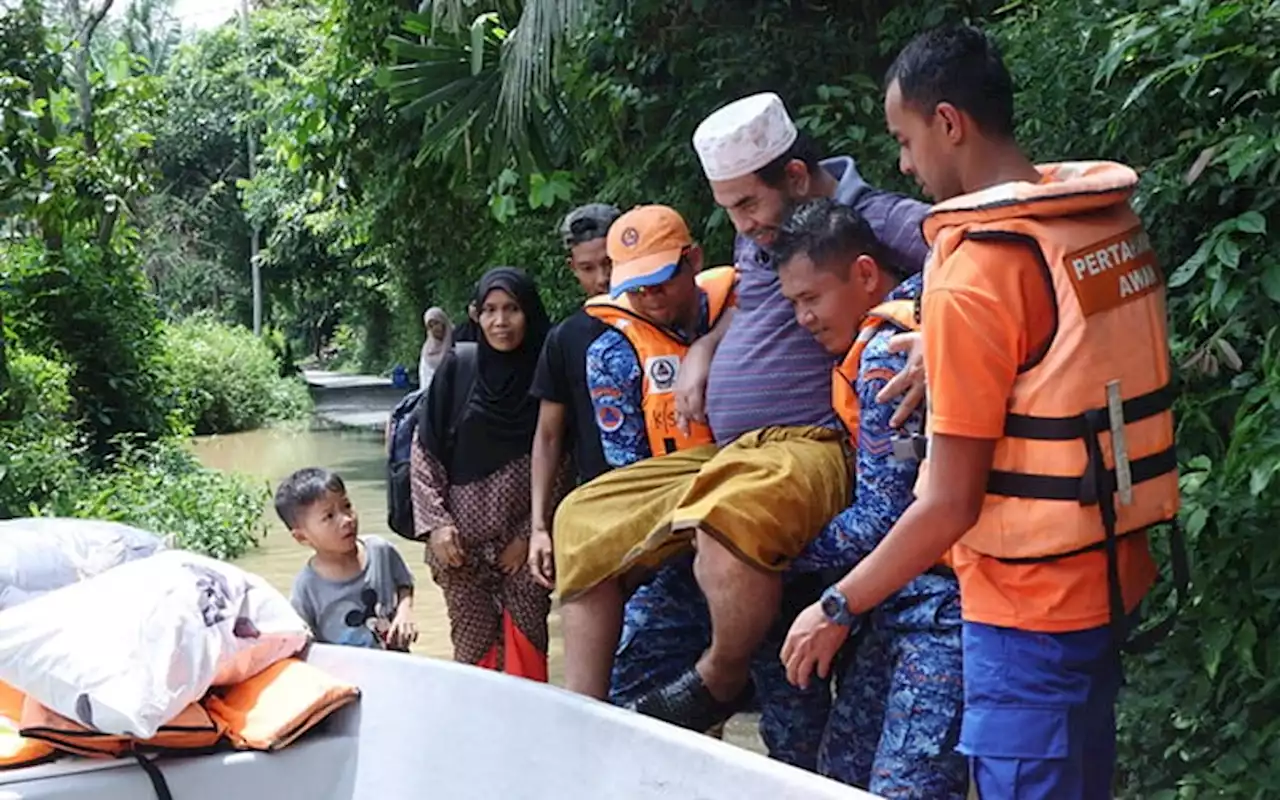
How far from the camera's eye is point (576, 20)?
588cm

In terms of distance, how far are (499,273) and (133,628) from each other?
1702 millimetres

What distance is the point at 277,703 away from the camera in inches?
130

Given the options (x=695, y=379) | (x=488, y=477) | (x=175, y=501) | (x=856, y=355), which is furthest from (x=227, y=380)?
(x=856, y=355)

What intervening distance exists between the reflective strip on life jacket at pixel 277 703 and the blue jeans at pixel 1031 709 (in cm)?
156

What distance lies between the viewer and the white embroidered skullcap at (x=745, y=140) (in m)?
2.91

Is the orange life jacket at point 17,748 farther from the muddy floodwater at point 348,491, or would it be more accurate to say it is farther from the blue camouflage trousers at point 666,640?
the muddy floodwater at point 348,491

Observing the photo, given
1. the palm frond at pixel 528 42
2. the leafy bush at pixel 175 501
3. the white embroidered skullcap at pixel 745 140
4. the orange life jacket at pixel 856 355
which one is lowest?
the leafy bush at pixel 175 501

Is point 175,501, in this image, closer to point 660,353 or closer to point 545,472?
point 545,472

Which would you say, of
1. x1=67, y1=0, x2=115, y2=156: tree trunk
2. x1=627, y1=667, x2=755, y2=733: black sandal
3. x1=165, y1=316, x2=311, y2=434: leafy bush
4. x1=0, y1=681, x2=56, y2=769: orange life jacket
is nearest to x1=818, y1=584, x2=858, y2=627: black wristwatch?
x1=627, y1=667, x2=755, y2=733: black sandal

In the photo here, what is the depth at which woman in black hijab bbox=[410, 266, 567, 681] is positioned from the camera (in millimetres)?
4461

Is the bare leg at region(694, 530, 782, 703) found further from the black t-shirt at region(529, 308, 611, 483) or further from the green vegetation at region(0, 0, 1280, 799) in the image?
the green vegetation at region(0, 0, 1280, 799)

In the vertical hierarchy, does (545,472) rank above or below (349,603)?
above

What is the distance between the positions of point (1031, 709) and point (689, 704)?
0.89 meters

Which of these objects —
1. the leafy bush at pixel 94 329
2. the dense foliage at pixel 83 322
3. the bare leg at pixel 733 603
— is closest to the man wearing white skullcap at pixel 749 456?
the bare leg at pixel 733 603
